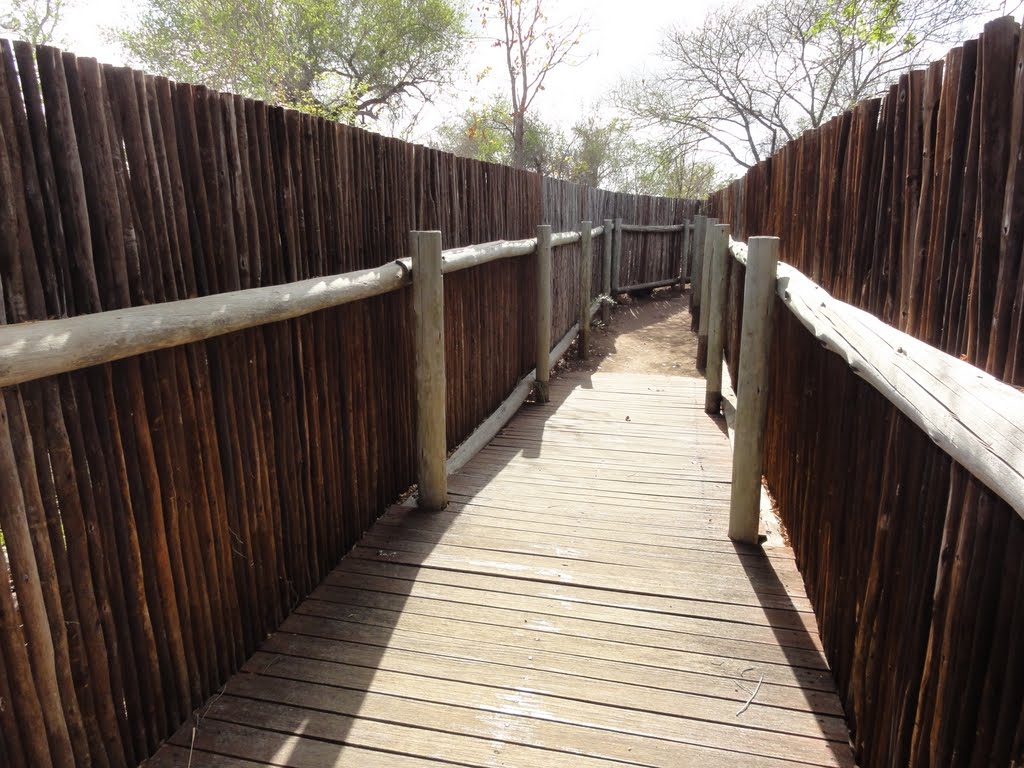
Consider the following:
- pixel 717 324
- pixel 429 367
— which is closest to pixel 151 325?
pixel 429 367

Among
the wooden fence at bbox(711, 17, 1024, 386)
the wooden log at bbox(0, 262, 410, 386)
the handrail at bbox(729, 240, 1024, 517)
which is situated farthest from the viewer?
the wooden log at bbox(0, 262, 410, 386)

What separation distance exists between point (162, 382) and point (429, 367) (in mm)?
1698

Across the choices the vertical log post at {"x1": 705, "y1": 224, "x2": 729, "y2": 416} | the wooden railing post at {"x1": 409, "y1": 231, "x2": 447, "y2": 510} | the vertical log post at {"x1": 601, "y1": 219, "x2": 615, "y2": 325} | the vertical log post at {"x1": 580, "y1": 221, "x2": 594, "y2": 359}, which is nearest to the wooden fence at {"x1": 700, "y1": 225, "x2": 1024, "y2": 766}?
the wooden railing post at {"x1": 409, "y1": 231, "x2": 447, "y2": 510}

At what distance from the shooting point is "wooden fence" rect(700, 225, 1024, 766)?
1.14 m

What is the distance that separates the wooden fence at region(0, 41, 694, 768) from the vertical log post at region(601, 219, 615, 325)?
7814 millimetres

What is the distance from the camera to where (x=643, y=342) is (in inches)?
387

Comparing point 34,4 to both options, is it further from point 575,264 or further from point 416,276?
point 416,276

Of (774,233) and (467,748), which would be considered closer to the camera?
(467,748)

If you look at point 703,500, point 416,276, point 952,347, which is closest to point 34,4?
point 416,276

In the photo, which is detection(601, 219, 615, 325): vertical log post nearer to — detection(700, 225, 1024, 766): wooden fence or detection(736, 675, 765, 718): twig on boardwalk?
detection(700, 225, 1024, 766): wooden fence

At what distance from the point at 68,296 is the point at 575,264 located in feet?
22.8

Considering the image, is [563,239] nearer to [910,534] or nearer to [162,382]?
[162,382]

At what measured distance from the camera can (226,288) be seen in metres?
2.21

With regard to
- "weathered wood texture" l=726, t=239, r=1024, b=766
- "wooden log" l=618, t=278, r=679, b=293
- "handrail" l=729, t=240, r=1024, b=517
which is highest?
"handrail" l=729, t=240, r=1024, b=517
